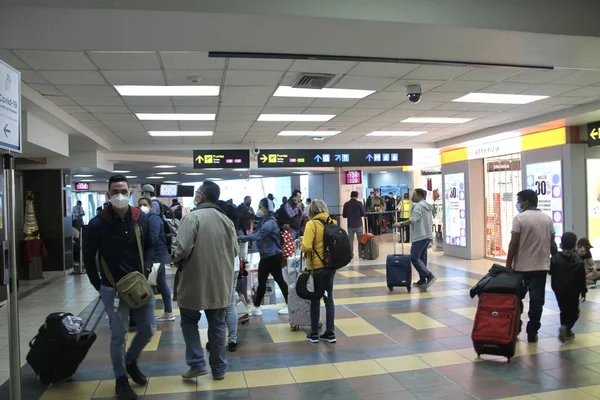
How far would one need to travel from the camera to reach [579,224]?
30.8 ft

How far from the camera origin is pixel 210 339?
14.1 feet

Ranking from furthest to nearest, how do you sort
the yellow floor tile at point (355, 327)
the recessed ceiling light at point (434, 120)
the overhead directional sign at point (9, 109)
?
the recessed ceiling light at point (434, 120), the yellow floor tile at point (355, 327), the overhead directional sign at point (9, 109)

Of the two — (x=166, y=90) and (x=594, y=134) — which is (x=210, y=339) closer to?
(x=166, y=90)

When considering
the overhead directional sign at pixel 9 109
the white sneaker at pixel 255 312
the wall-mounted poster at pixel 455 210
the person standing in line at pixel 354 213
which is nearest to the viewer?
the overhead directional sign at pixel 9 109

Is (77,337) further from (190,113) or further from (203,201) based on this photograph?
(190,113)

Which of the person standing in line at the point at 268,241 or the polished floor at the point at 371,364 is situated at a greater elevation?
the person standing in line at the point at 268,241

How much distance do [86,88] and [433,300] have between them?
5.66 meters

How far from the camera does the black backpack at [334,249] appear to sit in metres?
5.16

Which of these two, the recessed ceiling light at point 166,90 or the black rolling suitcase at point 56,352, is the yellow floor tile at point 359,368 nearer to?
the black rolling suitcase at point 56,352

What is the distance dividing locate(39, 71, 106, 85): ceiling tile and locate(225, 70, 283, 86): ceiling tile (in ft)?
4.94

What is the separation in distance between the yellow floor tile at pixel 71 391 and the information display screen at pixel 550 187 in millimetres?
8492

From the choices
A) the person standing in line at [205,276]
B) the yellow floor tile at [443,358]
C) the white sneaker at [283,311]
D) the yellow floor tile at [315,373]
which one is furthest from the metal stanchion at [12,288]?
the white sneaker at [283,311]

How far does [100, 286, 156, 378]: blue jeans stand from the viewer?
3.92 metres

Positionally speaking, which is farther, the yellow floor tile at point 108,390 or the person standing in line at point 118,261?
the yellow floor tile at point 108,390
